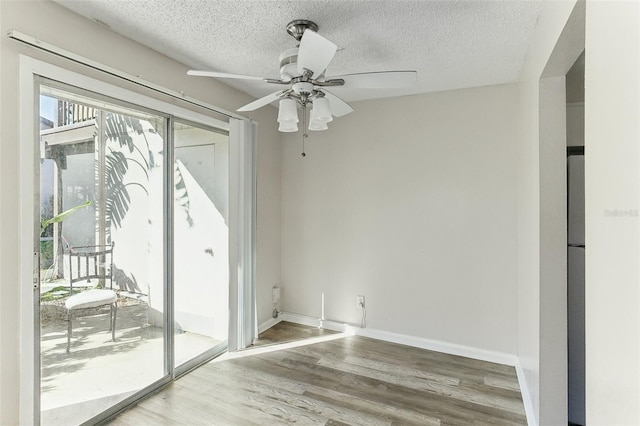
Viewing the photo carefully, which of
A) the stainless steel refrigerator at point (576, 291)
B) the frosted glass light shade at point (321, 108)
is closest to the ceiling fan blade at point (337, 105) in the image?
the frosted glass light shade at point (321, 108)

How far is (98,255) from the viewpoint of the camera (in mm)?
2094

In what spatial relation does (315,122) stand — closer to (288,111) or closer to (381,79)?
(288,111)

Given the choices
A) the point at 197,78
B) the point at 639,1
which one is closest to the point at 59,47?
the point at 197,78

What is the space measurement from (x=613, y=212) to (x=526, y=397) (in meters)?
2.00

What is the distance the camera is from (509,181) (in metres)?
2.76

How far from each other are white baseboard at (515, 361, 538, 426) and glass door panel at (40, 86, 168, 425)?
2.69 metres

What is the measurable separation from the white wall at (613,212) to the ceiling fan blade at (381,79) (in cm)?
79

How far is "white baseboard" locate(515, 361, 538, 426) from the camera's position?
1.95m

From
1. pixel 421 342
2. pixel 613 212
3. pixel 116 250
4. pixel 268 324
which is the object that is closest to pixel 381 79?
pixel 613 212

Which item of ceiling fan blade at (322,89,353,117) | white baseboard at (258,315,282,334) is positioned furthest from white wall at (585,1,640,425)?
white baseboard at (258,315,282,334)

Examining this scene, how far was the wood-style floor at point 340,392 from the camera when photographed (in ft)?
6.81

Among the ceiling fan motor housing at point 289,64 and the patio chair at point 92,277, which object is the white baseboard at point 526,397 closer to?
the ceiling fan motor housing at point 289,64

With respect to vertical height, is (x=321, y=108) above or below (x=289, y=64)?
below

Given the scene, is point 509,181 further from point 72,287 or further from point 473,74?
point 72,287
